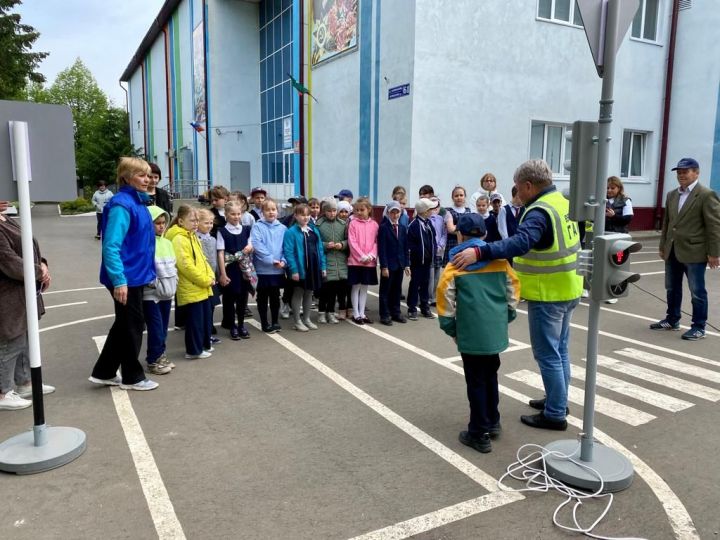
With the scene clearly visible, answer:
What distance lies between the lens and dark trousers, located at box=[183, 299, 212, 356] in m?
5.95

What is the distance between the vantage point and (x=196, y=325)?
6.02m

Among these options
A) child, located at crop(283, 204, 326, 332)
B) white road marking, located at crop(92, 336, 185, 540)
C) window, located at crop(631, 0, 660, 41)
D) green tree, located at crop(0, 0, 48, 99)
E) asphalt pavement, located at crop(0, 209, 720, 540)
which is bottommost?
white road marking, located at crop(92, 336, 185, 540)

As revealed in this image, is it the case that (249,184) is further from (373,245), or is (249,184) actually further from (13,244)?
(13,244)

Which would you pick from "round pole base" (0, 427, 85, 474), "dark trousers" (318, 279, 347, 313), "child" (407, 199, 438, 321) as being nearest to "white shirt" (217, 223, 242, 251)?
"dark trousers" (318, 279, 347, 313)

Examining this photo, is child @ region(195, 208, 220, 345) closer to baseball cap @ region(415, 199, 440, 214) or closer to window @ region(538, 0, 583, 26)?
baseball cap @ region(415, 199, 440, 214)

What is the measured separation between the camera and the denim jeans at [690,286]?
6.92 m

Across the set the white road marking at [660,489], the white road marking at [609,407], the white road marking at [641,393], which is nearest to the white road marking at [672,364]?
the white road marking at [641,393]

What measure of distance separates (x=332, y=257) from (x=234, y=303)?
1.44 metres

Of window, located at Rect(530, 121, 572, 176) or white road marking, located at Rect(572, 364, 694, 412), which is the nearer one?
white road marking, located at Rect(572, 364, 694, 412)

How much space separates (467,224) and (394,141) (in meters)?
11.2

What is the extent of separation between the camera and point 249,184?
30.2 metres

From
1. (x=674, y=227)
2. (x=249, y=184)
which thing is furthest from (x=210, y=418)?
(x=249, y=184)

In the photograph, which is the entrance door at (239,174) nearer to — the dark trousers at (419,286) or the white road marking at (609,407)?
the dark trousers at (419,286)

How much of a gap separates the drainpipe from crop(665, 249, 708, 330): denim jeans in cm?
1306
